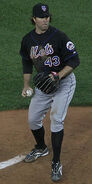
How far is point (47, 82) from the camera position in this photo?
523cm

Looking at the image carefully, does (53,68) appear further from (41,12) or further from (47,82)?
(41,12)

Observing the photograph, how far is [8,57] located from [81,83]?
9.50ft

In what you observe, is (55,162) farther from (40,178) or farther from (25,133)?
(25,133)

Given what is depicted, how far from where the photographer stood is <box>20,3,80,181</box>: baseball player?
5.23 m

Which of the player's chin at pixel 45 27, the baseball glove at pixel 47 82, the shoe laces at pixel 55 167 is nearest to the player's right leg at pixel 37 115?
the baseball glove at pixel 47 82

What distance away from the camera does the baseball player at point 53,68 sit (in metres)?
5.23

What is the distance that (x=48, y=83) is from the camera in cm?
521

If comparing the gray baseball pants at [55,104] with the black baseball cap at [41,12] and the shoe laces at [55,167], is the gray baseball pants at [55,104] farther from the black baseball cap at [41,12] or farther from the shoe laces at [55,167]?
the black baseball cap at [41,12]

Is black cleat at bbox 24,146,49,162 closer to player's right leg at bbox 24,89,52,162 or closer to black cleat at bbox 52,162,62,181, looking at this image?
player's right leg at bbox 24,89,52,162

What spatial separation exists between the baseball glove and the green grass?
3.03 metres

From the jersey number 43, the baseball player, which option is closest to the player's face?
the baseball player

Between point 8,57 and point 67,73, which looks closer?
point 67,73

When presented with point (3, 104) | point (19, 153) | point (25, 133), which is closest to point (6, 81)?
point (3, 104)

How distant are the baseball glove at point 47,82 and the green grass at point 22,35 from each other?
303 centimetres
